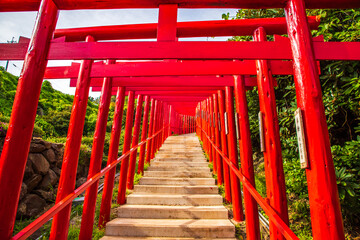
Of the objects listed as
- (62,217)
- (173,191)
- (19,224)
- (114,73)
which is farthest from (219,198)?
(19,224)

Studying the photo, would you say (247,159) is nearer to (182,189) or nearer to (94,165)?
(182,189)

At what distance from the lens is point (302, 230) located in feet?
13.6

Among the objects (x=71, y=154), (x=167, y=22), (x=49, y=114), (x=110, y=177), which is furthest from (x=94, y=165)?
(x=49, y=114)

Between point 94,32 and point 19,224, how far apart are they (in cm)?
522

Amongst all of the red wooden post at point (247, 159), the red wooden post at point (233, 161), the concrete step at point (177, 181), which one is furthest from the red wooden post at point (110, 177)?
the red wooden post at point (247, 159)

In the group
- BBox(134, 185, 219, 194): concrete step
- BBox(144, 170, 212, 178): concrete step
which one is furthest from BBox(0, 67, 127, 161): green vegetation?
BBox(134, 185, 219, 194): concrete step

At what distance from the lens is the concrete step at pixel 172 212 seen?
3841 millimetres

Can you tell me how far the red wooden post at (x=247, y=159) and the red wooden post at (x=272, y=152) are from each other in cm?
59

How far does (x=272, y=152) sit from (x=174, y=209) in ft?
7.49

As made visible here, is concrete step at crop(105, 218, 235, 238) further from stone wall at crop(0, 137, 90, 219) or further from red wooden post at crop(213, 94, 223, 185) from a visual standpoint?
stone wall at crop(0, 137, 90, 219)

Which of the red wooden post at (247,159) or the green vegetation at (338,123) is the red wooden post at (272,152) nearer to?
the red wooden post at (247,159)

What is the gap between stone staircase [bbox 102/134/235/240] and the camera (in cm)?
339

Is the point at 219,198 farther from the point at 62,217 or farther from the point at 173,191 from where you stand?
the point at 62,217

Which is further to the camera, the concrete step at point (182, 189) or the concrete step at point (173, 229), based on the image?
the concrete step at point (182, 189)
